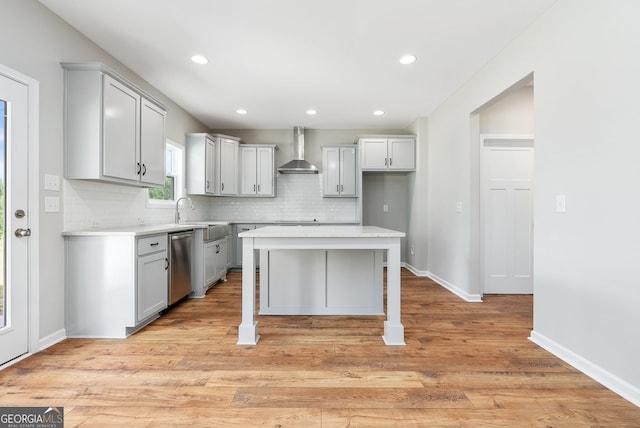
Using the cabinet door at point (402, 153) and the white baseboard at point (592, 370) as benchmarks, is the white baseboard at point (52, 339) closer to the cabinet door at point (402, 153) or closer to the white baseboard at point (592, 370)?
the white baseboard at point (592, 370)

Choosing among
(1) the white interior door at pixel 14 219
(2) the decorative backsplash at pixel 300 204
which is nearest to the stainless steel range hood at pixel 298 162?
(2) the decorative backsplash at pixel 300 204

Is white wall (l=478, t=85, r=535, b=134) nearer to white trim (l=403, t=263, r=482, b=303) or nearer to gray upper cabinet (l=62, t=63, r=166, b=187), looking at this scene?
white trim (l=403, t=263, r=482, b=303)

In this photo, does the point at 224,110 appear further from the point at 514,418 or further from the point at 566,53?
the point at 514,418

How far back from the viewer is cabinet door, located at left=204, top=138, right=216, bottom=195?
4.66 meters

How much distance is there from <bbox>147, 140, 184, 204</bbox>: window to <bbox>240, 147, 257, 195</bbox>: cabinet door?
110 cm

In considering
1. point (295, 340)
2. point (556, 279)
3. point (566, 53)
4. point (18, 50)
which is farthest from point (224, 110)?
point (556, 279)

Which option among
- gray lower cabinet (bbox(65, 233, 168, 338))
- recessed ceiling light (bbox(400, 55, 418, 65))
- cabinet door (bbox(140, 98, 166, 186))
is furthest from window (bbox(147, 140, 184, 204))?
recessed ceiling light (bbox(400, 55, 418, 65))

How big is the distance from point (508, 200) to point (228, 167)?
4.35 metres

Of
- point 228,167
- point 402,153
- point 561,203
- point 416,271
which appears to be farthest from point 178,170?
point 561,203

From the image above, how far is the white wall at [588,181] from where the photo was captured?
64.1 inches

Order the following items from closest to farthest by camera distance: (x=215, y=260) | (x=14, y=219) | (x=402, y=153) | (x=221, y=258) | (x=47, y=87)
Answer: (x=14, y=219) < (x=47, y=87) < (x=215, y=260) < (x=221, y=258) < (x=402, y=153)

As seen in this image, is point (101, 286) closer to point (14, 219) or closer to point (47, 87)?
point (14, 219)

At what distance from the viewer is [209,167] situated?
479cm

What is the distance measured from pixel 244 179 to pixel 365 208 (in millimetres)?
2377
